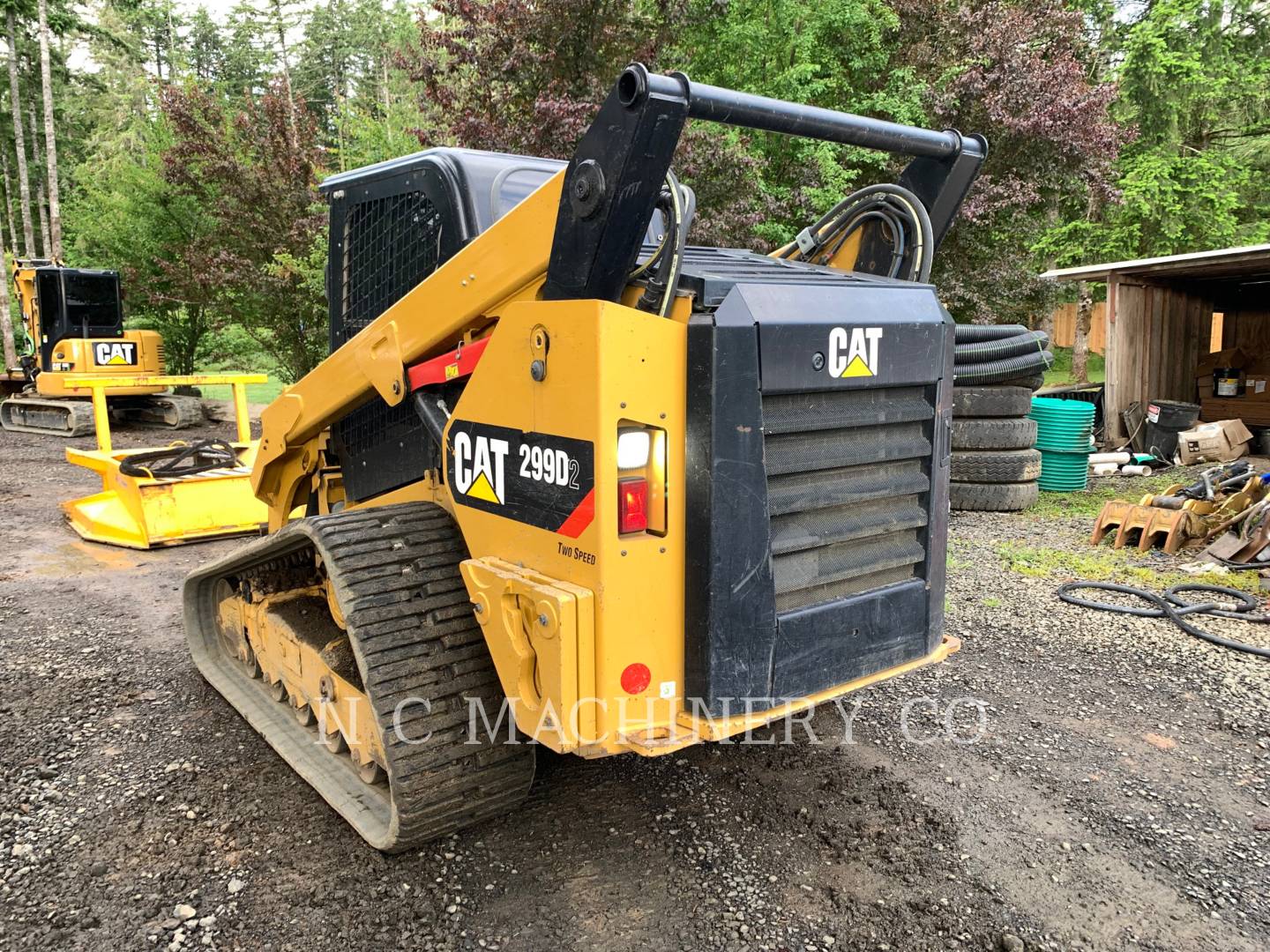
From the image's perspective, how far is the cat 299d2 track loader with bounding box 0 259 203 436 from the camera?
1469cm

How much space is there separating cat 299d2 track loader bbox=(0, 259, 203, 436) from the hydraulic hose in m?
12.4

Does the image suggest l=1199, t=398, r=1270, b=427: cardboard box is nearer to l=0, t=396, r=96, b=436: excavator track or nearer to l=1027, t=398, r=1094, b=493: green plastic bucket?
l=1027, t=398, r=1094, b=493: green plastic bucket

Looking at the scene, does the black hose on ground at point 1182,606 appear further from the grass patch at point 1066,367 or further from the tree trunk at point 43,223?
the tree trunk at point 43,223

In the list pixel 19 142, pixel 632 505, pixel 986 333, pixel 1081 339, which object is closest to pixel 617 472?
pixel 632 505

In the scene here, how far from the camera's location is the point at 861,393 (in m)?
2.79

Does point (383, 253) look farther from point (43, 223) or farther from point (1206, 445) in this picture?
point (43, 223)

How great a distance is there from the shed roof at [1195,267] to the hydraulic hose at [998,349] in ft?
14.7

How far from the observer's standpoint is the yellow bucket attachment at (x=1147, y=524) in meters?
6.86

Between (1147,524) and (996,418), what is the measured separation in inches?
65.4

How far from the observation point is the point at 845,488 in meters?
2.80

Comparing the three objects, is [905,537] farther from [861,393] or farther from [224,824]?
[224,824]

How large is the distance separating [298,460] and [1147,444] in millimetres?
11423

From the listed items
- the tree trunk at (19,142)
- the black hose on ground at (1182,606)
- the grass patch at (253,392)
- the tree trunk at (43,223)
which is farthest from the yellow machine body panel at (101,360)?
the black hose on ground at (1182,606)

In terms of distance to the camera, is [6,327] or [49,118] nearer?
[49,118]
